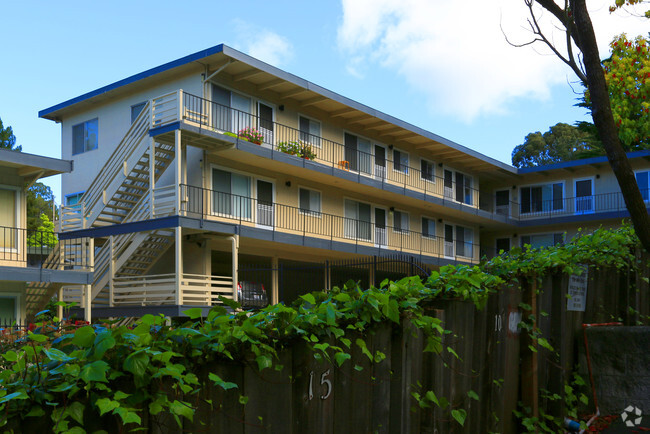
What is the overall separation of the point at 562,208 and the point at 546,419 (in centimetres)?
3708

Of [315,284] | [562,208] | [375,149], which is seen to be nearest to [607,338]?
[315,284]

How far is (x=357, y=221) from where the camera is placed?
104 feet

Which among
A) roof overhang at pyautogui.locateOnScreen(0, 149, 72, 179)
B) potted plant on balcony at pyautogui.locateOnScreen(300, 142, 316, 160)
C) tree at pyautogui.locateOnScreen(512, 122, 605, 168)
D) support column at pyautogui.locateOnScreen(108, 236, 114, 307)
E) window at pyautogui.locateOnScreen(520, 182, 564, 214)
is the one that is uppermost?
tree at pyautogui.locateOnScreen(512, 122, 605, 168)

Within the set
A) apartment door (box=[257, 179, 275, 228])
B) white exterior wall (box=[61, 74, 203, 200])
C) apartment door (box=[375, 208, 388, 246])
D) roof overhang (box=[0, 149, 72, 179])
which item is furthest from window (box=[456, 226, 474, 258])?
roof overhang (box=[0, 149, 72, 179])

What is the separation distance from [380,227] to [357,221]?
209cm

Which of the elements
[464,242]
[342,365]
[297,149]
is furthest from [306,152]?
[342,365]

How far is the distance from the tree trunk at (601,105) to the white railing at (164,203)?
15978 mm

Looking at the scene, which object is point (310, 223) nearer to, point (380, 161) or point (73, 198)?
point (380, 161)

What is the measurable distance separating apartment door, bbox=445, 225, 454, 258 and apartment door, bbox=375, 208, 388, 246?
615 cm

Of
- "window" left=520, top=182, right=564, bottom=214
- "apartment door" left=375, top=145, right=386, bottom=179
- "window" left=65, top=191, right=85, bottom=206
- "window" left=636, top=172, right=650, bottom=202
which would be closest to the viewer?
"window" left=65, top=191, right=85, bottom=206

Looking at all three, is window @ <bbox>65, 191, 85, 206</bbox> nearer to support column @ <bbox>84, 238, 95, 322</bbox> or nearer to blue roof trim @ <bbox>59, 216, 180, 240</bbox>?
support column @ <bbox>84, 238, 95, 322</bbox>

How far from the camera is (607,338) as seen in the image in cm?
711

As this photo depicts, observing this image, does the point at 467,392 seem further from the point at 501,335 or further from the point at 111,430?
the point at 111,430

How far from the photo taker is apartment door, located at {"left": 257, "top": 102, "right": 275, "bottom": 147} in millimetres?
26734
